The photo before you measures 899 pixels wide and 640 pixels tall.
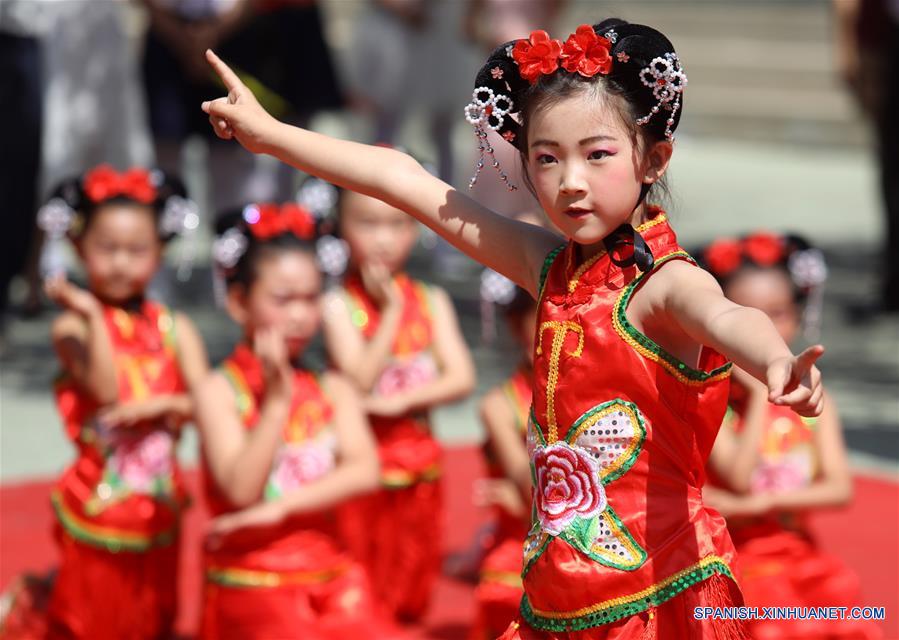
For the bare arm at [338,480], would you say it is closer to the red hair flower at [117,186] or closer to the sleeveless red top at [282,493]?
the sleeveless red top at [282,493]

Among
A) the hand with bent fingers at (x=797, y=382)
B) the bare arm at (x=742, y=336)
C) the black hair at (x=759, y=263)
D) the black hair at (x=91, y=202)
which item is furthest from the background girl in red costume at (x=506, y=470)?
the hand with bent fingers at (x=797, y=382)

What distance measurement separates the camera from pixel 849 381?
8.04 m

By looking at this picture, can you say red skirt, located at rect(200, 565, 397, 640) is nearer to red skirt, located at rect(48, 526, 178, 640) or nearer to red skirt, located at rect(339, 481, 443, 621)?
red skirt, located at rect(48, 526, 178, 640)

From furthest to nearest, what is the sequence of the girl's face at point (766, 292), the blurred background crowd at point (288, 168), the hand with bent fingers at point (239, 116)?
1. the blurred background crowd at point (288, 168)
2. the girl's face at point (766, 292)
3. the hand with bent fingers at point (239, 116)

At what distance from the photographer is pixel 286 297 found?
171 inches

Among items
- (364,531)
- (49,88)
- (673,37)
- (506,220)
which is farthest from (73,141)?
(673,37)

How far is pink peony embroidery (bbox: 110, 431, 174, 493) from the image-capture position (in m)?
4.50

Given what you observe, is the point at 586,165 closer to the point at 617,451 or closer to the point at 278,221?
the point at 617,451

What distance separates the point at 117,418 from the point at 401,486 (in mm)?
1044

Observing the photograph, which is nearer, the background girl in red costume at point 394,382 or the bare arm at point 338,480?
the bare arm at point 338,480

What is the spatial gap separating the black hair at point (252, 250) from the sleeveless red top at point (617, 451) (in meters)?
1.71

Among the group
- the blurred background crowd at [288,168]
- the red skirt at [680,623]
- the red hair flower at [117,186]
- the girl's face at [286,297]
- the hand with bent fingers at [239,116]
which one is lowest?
the red skirt at [680,623]

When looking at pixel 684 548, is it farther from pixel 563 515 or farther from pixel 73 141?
pixel 73 141

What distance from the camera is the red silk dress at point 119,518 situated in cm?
448
